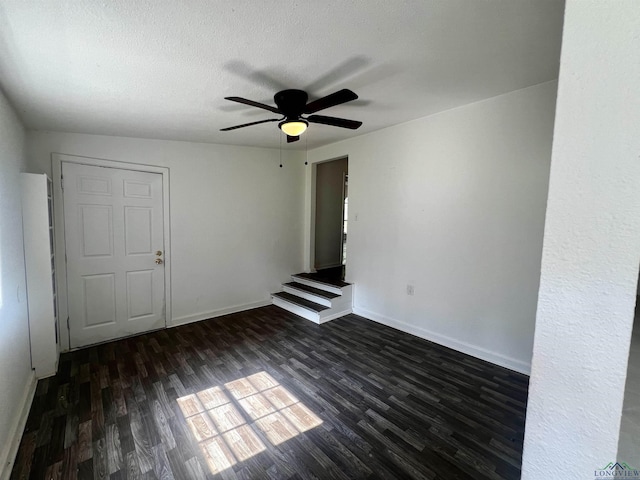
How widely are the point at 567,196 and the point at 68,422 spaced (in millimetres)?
3051

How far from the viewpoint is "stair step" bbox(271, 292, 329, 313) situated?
12.9 feet

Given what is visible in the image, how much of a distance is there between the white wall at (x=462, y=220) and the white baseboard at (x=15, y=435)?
11.2 ft

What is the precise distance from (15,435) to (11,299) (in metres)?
0.87

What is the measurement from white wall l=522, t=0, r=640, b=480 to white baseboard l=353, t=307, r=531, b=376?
237 centimetres

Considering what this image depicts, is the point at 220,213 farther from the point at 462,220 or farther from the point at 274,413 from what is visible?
the point at 462,220

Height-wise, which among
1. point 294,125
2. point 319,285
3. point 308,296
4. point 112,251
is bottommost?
point 308,296

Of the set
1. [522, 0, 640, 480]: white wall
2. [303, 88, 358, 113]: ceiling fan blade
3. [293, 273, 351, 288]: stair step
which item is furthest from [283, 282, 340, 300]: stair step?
[522, 0, 640, 480]: white wall

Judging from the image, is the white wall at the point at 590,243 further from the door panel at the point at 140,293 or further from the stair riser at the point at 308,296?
the door panel at the point at 140,293

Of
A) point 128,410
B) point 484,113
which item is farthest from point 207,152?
point 484,113

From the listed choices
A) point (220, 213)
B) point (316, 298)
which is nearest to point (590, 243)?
point (316, 298)

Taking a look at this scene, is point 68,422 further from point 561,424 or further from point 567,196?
point 567,196

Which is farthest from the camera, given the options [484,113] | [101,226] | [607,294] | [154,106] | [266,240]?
[266,240]

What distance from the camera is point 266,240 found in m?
4.54

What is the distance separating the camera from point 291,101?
2205mm
